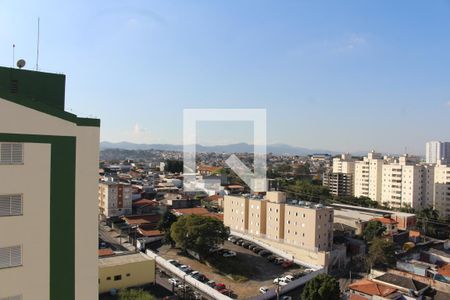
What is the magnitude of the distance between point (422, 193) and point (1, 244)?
68.1 ft

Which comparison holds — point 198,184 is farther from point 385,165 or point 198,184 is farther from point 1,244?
point 1,244

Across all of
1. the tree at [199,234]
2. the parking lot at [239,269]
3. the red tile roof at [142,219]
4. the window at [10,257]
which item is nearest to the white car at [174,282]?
the parking lot at [239,269]

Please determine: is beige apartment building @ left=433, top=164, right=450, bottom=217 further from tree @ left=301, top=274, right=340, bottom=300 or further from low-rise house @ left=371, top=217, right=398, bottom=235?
tree @ left=301, top=274, right=340, bottom=300

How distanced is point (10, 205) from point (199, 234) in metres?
8.38

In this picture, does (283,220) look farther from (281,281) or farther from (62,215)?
(62,215)

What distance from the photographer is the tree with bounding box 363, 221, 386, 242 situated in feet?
41.8

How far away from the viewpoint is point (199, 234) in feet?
33.3

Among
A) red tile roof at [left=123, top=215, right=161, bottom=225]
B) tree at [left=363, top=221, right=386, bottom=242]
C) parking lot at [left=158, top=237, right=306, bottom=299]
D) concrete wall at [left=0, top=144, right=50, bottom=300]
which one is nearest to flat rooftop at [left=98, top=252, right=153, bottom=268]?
parking lot at [left=158, top=237, right=306, bottom=299]

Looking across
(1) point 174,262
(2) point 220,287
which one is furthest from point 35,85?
(1) point 174,262

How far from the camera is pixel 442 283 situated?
29.3 ft

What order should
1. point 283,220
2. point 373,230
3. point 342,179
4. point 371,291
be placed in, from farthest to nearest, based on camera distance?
point 342,179 < point 373,230 < point 283,220 < point 371,291

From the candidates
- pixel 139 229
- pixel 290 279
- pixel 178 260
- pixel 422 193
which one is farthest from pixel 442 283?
pixel 422 193

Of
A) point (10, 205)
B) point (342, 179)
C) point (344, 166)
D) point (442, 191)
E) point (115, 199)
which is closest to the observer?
point (10, 205)

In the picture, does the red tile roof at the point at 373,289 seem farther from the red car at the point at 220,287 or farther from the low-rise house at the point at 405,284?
the red car at the point at 220,287
